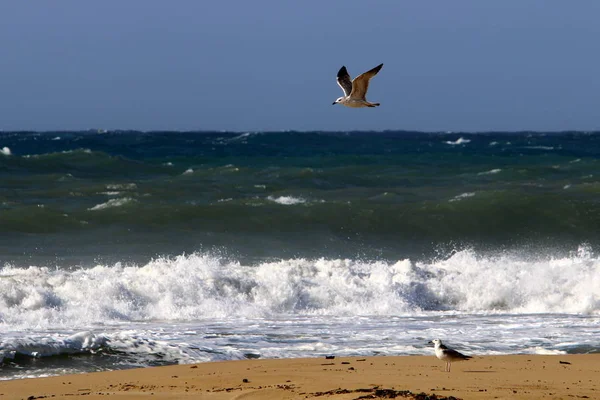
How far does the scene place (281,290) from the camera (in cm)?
1448

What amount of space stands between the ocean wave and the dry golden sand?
3531mm

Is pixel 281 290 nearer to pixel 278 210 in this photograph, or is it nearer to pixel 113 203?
pixel 278 210

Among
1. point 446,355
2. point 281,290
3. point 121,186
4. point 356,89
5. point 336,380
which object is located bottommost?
point 281,290

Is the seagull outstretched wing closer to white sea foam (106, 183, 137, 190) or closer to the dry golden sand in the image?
the dry golden sand

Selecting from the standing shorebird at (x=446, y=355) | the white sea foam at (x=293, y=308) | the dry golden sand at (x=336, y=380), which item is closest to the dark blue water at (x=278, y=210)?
the white sea foam at (x=293, y=308)

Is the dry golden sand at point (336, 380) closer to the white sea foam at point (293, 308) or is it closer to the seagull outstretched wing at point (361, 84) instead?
the white sea foam at point (293, 308)

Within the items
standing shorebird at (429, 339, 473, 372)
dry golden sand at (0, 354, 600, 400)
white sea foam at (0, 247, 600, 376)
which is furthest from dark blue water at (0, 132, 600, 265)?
standing shorebird at (429, 339, 473, 372)

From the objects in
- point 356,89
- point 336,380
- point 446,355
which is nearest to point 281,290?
point 356,89

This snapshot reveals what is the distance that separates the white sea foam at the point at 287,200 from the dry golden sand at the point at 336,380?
51.4 ft

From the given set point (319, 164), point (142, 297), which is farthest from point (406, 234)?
point (319, 164)

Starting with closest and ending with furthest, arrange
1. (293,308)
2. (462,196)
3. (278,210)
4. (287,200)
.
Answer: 1. (293,308)
2. (278,210)
3. (287,200)
4. (462,196)

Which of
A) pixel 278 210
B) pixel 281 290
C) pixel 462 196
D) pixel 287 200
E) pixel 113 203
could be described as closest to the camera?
pixel 281 290

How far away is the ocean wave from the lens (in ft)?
43.2

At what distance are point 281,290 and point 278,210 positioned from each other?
31.3ft
